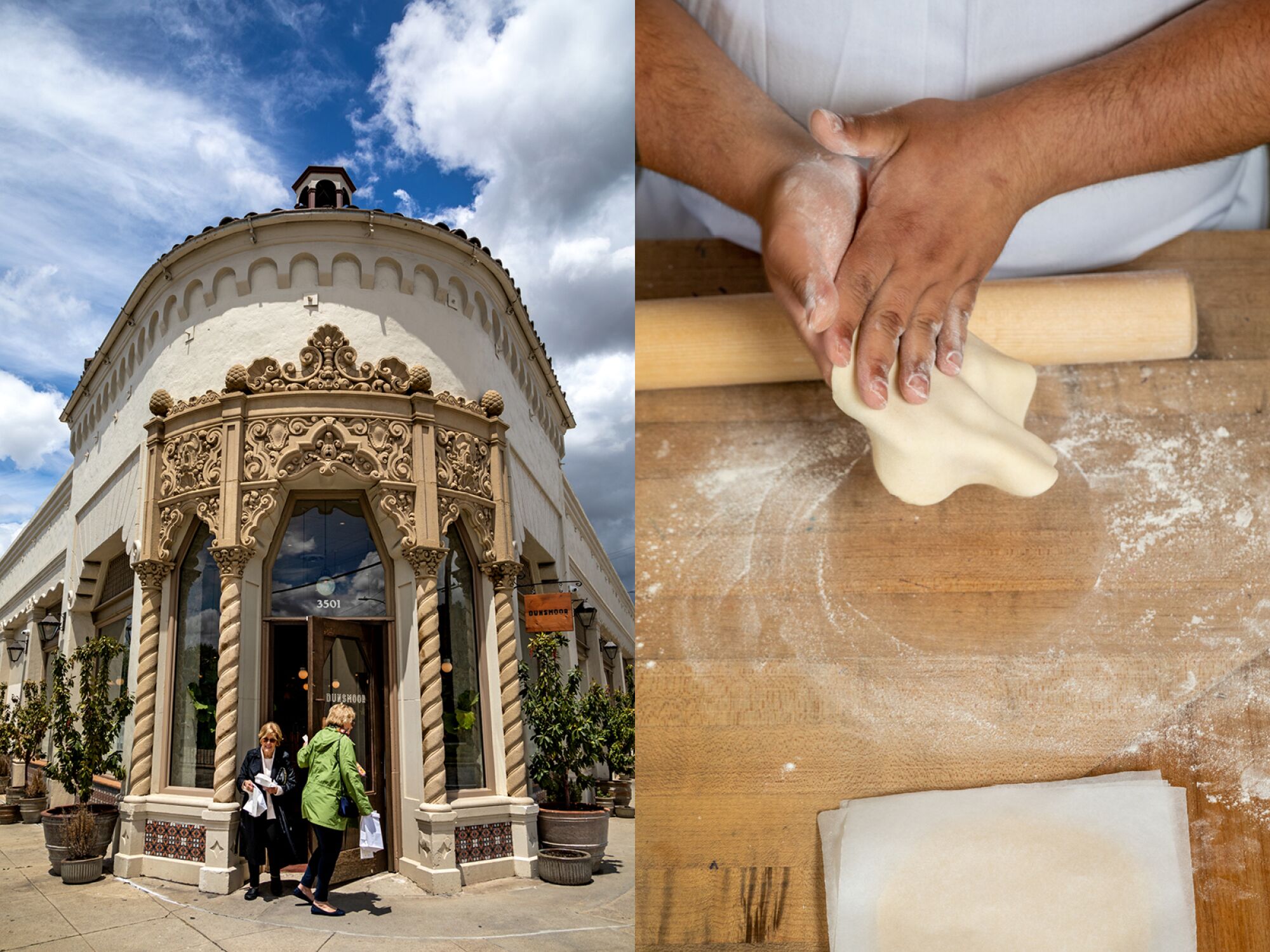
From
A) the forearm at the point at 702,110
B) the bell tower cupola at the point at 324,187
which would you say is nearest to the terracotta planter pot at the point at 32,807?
the bell tower cupola at the point at 324,187

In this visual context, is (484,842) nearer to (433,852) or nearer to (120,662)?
(433,852)

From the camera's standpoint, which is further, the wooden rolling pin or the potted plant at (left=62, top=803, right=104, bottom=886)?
the wooden rolling pin

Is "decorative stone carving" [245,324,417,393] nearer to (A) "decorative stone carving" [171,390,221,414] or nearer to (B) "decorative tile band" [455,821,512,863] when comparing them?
(A) "decorative stone carving" [171,390,221,414]

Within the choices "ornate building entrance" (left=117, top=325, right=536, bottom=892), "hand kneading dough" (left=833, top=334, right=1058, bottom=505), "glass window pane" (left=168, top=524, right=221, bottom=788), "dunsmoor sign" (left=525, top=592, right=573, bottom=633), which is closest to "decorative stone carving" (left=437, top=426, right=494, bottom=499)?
"ornate building entrance" (left=117, top=325, right=536, bottom=892)

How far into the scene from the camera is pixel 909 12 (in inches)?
49.4

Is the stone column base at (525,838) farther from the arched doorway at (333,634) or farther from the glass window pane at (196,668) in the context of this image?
the glass window pane at (196,668)

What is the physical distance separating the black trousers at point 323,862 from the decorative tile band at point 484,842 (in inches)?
4.9

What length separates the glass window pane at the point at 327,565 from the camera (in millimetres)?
852

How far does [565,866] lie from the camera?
36.9 inches

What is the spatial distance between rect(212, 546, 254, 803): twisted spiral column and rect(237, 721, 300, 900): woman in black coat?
0.01 m

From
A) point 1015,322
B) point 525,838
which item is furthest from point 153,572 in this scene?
point 1015,322

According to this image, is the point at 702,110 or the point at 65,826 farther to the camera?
the point at 702,110

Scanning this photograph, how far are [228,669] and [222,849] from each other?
0.17m

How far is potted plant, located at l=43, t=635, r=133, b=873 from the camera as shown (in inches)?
33.5
